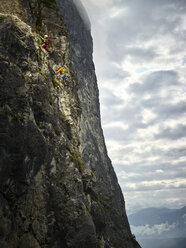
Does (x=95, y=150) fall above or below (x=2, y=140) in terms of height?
above

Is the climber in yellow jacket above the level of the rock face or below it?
above

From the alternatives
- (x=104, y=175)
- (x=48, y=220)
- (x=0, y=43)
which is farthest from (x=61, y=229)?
(x=104, y=175)

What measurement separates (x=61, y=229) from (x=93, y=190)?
6388mm

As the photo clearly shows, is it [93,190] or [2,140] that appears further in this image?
[93,190]

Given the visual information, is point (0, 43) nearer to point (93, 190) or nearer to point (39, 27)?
point (39, 27)

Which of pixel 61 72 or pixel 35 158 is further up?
pixel 61 72

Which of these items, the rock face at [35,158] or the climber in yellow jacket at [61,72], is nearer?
the rock face at [35,158]

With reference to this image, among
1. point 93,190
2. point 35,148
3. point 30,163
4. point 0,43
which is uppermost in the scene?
point 0,43

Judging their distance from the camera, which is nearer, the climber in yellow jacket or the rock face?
the rock face

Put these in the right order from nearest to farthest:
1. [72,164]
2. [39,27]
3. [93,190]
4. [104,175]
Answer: [72,164] < [93,190] < [39,27] < [104,175]

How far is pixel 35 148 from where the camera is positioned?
16359 mm

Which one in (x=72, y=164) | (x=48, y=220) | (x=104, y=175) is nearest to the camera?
(x=48, y=220)

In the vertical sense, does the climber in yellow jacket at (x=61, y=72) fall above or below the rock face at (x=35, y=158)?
above

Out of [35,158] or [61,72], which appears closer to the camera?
[35,158]
